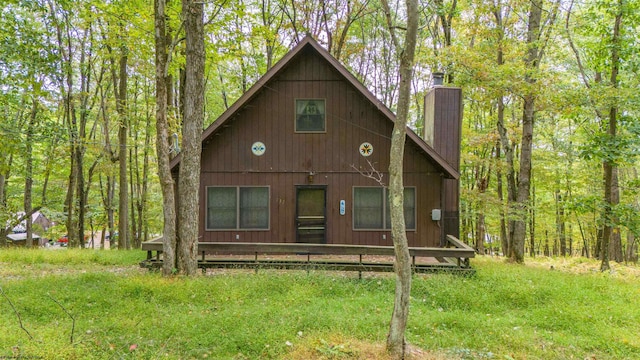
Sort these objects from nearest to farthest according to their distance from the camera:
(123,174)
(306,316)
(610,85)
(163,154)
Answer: (306,316)
(163,154)
(610,85)
(123,174)


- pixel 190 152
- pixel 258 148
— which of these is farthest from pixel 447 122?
pixel 190 152

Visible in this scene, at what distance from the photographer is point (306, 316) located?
5836 millimetres

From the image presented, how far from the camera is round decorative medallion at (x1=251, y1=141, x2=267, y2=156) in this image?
1118 cm

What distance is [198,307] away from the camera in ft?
21.0

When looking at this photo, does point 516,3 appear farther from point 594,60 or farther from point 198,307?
point 198,307

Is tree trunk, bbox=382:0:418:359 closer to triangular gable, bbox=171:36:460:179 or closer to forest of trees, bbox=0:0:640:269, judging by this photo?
forest of trees, bbox=0:0:640:269

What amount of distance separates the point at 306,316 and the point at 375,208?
5.91 m

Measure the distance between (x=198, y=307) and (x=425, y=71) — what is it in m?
20.1

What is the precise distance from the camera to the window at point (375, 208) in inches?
441

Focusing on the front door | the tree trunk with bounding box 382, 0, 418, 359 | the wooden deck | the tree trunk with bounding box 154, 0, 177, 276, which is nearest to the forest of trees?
the tree trunk with bounding box 154, 0, 177, 276

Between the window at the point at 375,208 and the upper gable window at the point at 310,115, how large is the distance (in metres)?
2.22

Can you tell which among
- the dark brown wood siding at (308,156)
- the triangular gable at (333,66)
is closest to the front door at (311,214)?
the dark brown wood siding at (308,156)

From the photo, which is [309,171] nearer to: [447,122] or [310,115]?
[310,115]

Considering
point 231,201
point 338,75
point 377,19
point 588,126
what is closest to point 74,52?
point 231,201
